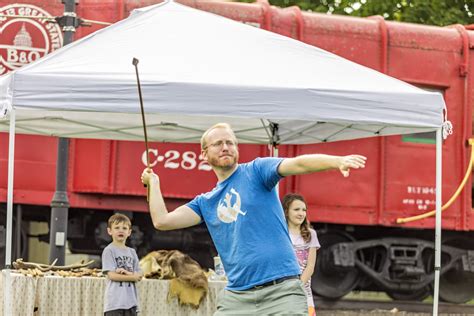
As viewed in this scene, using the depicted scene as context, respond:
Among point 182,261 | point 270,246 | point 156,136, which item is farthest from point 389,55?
point 270,246

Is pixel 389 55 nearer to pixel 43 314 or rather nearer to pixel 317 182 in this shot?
pixel 317 182

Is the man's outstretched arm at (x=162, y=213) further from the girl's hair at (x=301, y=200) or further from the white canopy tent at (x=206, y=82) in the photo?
the girl's hair at (x=301, y=200)

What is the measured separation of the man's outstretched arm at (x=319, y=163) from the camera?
20.1 ft

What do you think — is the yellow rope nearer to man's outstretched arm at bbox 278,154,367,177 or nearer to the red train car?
the red train car

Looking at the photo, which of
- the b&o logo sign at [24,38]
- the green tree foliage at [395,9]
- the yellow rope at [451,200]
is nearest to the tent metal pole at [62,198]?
the b&o logo sign at [24,38]

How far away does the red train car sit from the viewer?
14.9 metres

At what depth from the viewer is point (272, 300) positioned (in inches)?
259

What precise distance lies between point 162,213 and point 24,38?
7960 millimetres

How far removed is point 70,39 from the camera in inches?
488

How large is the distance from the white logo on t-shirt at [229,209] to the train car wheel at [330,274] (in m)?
9.60

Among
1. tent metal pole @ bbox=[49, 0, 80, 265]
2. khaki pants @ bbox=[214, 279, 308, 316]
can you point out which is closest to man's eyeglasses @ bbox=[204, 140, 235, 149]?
khaki pants @ bbox=[214, 279, 308, 316]

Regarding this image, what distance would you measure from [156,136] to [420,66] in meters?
5.48

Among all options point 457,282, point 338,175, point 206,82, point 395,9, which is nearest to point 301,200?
point 206,82

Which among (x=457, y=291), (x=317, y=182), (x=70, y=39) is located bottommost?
(x=457, y=291)
